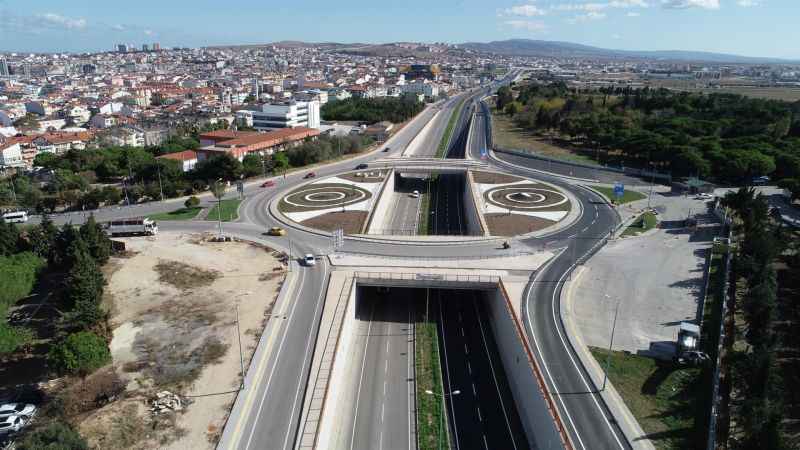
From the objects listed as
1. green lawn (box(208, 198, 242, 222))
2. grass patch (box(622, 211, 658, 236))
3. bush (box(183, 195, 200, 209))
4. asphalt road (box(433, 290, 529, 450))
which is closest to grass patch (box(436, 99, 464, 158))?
green lawn (box(208, 198, 242, 222))

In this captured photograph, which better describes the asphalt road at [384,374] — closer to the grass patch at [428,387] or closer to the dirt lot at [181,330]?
the grass patch at [428,387]

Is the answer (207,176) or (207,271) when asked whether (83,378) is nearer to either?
(207,271)

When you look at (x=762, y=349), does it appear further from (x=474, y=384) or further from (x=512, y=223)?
(x=512, y=223)

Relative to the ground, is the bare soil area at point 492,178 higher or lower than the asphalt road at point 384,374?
higher

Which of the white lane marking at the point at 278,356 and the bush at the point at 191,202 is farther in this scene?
the bush at the point at 191,202

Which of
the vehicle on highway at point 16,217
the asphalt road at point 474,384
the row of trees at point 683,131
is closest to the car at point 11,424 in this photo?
the asphalt road at point 474,384

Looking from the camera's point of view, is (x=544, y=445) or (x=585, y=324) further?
(x=585, y=324)

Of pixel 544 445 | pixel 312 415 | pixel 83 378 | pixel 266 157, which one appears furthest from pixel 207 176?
pixel 544 445
